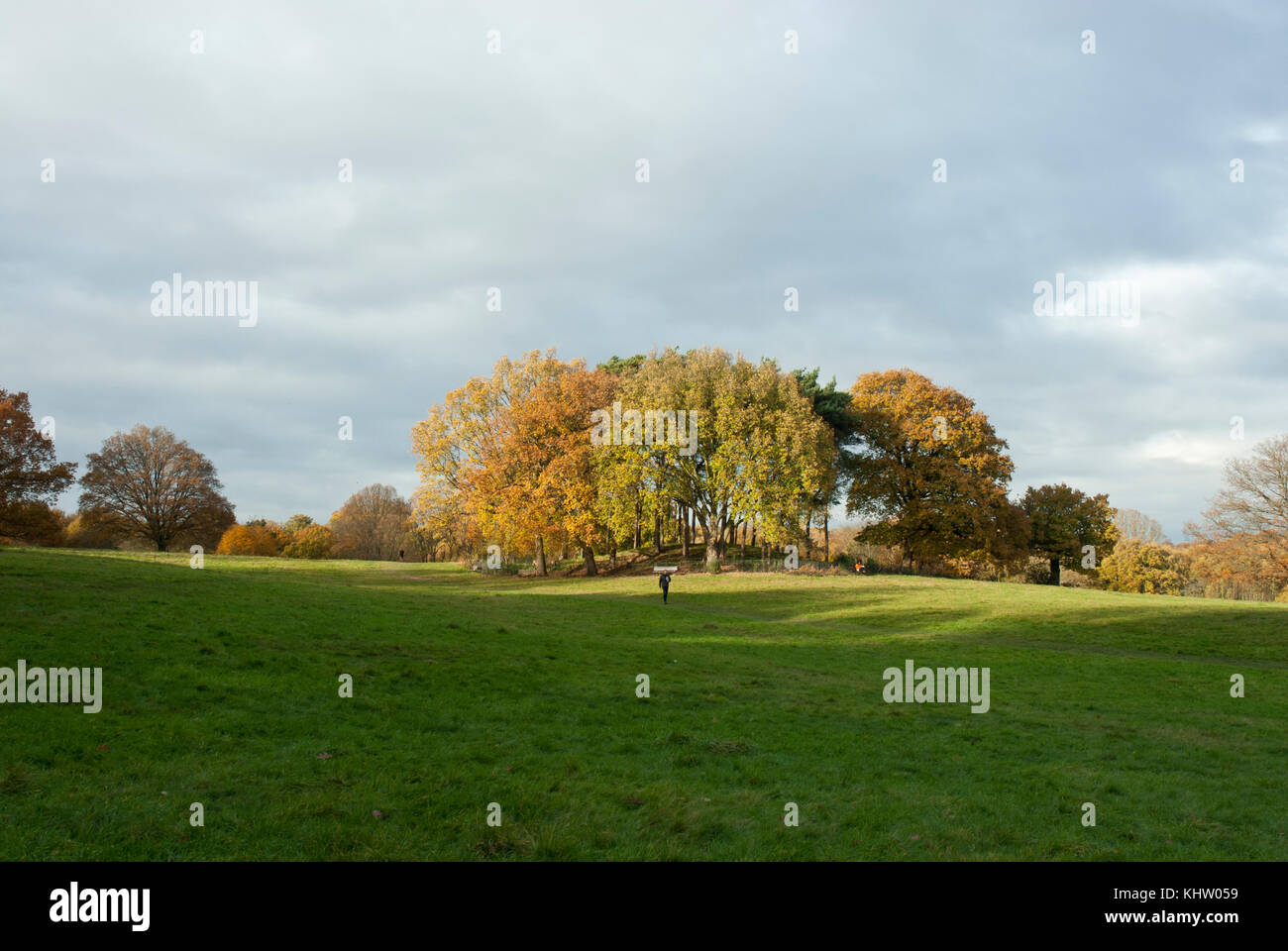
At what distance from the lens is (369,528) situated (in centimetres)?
8756

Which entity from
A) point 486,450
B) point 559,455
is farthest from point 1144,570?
point 486,450

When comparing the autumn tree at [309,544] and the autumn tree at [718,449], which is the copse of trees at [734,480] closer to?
the autumn tree at [718,449]

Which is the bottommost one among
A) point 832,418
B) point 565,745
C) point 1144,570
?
point 1144,570

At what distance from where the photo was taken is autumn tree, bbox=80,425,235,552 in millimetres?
62469

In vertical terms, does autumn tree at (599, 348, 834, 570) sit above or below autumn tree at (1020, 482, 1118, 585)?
above

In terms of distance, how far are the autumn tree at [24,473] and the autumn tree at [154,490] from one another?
19243mm

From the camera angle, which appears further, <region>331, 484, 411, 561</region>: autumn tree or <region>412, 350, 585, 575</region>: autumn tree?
<region>331, 484, 411, 561</region>: autumn tree

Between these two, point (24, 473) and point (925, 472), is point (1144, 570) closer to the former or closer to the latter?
point (925, 472)

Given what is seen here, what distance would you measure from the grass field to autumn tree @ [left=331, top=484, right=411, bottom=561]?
204 ft

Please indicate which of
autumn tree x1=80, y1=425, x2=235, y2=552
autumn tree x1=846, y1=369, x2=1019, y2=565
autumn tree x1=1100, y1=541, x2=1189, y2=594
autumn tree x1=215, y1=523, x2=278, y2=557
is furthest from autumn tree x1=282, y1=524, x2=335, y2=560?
autumn tree x1=1100, y1=541, x2=1189, y2=594

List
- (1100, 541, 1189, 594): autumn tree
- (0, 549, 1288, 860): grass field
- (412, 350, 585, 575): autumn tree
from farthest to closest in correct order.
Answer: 1. (1100, 541, 1189, 594): autumn tree
2. (412, 350, 585, 575): autumn tree
3. (0, 549, 1288, 860): grass field

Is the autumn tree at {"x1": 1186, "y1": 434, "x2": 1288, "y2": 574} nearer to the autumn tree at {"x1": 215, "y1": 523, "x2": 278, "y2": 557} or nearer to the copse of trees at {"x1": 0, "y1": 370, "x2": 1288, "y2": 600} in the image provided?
the copse of trees at {"x1": 0, "y1": 370, "x2": 1288, "y2": 600}

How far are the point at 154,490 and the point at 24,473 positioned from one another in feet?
78.7
